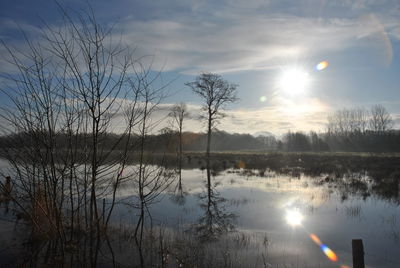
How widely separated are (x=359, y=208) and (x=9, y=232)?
34.9 feet

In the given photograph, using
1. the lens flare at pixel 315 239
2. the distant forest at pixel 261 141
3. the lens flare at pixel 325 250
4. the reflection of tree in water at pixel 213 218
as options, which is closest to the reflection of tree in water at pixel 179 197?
the reflection of tree in water at pixel 213 218

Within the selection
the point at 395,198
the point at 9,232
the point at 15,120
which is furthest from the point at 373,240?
the point at 9,232

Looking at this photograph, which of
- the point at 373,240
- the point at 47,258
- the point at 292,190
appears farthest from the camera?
the point at 292,190

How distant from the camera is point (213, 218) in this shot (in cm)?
970

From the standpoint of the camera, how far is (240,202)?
12.1 metres

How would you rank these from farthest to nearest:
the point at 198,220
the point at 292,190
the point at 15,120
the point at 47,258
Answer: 1. the point at 292,190
2. the point at 198,220
3. the point at 47,258
4. the point at 15,120

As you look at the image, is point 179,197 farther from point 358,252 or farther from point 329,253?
point 358,252

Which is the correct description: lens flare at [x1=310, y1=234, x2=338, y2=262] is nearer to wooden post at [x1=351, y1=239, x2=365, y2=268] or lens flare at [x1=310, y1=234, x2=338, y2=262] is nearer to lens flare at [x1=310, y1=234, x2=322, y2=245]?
lens flare at [x1=310, y1=234, x2=322, y2=245]

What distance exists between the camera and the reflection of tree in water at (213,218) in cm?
809

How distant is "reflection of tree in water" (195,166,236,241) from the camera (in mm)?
8086

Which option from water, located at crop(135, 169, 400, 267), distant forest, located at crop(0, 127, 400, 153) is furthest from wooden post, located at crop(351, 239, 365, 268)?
distant forest, located at crop(0, 127, 400, 153)

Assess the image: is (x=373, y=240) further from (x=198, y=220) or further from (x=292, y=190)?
(x=292, y=190)

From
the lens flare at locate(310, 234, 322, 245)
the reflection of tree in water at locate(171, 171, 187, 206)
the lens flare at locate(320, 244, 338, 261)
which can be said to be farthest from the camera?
the reflection of tree in water at locate(171, 171, 187, 206)

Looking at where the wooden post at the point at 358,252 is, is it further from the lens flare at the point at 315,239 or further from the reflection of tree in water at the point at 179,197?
the reflection of tree in water at the point at 179,197
